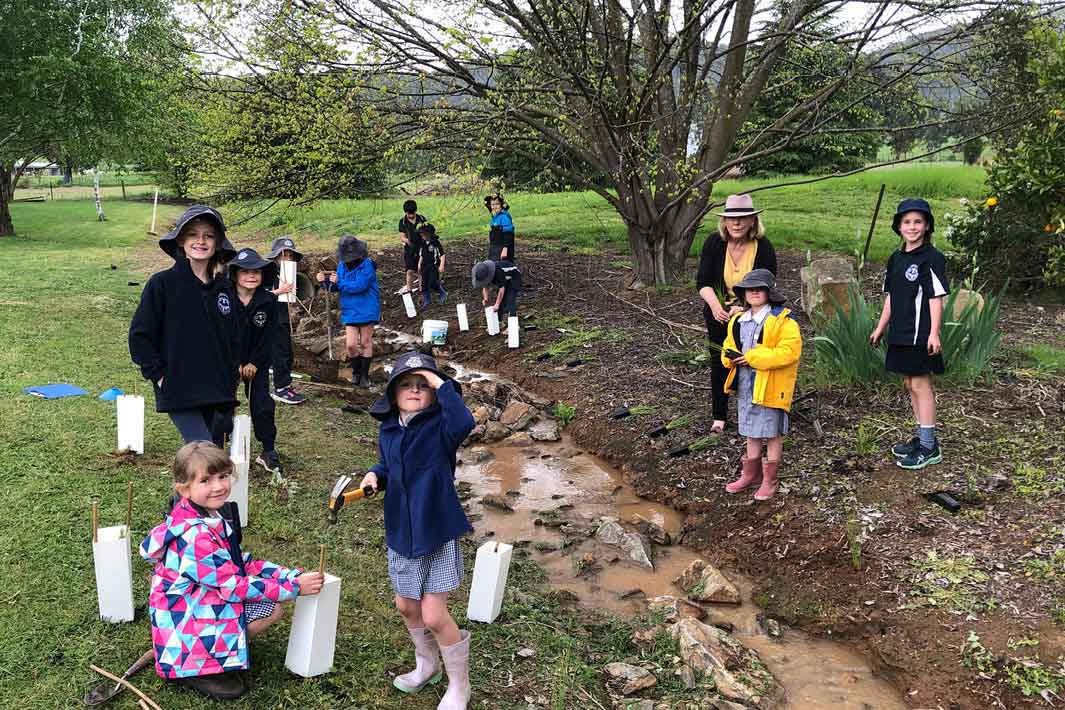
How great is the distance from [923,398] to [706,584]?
196 centimetres

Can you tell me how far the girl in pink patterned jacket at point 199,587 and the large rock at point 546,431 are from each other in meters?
4.86

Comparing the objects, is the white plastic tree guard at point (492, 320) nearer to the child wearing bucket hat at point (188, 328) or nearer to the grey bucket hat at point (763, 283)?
the grey bucket hat at point (763, 283)

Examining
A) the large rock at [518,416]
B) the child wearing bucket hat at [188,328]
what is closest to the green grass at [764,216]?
the large rock at [518,416]

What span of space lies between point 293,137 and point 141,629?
30.0ft

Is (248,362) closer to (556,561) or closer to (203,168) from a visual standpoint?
(556,561)

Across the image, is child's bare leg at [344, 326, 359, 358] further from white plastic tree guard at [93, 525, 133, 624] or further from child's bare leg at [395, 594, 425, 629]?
child's bare leg at [395, 594, 425, 629]

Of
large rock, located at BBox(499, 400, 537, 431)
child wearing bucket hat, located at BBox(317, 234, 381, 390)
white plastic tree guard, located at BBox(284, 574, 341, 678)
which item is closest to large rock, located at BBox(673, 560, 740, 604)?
white plastic tree guard, located at BBox(284, 574, 341, 678)

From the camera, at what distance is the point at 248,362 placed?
6.16m

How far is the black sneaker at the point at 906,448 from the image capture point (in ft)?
19.5

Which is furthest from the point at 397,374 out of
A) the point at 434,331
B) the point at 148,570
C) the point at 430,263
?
the point at 430,263

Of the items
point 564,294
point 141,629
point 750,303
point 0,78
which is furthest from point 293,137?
point 0,78

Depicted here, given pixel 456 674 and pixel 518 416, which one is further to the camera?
pixel 518 416

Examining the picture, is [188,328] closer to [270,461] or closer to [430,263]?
[270,461]

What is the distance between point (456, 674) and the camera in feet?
12.1
